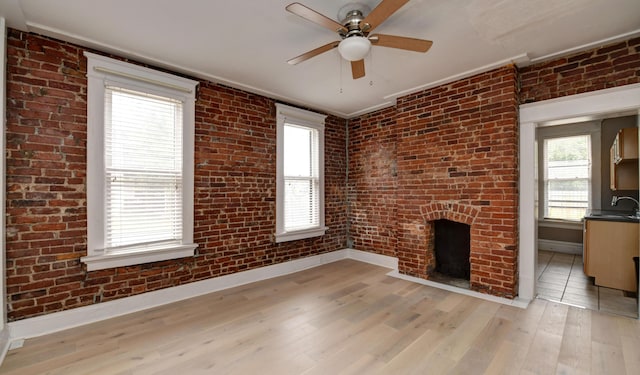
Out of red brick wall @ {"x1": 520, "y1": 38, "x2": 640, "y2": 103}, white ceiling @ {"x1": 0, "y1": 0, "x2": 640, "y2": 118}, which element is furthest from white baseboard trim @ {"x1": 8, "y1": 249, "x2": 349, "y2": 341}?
red brick wall @ {"x1": 520, "y1": 38, "x2": 640, "y2": 103}

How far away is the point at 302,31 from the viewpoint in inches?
96.8

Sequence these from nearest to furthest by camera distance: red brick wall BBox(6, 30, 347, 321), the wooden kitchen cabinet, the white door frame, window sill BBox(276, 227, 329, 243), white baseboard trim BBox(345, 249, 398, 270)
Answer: red brick wall BBox(6, 30, 347, 321) → the white door frame → the wooden kitchen cabinet → window sill BBox(276, 227, 329, 243) → white baseboard trim BBox(345, 249, 398, 270)

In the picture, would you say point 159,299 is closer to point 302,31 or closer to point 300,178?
point 300,178

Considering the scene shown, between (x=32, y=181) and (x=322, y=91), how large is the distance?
331cm

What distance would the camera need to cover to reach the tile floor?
2.99m

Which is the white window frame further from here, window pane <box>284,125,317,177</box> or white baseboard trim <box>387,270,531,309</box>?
window pane <box>284,125,317,177</box>

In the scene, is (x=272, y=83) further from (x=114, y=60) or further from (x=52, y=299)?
(x=52, y=299)

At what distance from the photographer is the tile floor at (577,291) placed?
2.99 meters

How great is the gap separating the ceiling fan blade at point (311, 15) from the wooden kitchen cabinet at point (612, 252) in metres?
4.29

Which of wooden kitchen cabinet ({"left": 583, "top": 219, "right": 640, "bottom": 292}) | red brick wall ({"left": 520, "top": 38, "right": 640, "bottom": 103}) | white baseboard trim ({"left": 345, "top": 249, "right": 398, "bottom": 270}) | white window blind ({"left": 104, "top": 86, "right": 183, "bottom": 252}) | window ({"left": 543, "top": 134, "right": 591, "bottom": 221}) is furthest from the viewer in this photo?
window ({"left": 543, "top": 134, "right": 591, "bottom": 221})

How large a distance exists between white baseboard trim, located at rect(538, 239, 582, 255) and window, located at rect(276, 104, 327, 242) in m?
4.90

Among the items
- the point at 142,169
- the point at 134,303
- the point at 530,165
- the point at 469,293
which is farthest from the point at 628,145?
the point at 134,303

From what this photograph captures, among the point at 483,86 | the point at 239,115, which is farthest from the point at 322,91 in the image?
the point at 483,86

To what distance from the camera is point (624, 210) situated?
4.78m
